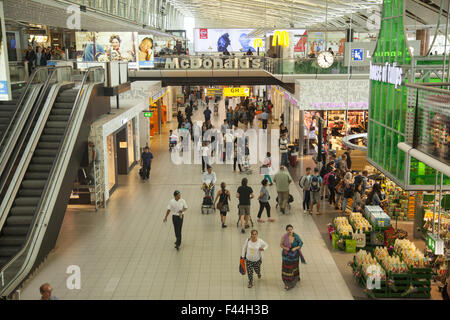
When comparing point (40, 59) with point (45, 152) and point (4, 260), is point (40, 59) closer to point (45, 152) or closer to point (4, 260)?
point (45, 152)

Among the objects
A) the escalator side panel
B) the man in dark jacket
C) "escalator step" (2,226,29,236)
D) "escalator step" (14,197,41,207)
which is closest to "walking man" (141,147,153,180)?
the escalator side panel

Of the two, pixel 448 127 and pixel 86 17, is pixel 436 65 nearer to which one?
pixel 448 127

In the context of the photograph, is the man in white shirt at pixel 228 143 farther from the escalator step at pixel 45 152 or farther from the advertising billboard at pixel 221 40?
the advertising billboard at pixel 221 40

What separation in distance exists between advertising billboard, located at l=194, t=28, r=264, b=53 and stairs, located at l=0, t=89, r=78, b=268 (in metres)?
33.8

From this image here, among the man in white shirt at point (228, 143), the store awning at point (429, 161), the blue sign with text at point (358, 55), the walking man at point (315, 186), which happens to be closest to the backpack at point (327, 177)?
the walking man at point (315, 186)

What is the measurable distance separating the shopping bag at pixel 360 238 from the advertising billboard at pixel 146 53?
19.6 metres

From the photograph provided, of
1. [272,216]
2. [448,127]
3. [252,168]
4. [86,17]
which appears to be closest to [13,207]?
[272,216]

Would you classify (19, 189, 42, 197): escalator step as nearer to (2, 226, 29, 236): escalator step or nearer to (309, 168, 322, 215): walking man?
(2, 226, 29, 236): escalator step

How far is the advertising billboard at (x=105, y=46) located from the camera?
2412 centimetres

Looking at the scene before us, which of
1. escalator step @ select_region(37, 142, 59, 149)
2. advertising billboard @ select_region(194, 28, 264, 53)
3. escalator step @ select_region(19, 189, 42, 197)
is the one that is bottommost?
escalator step @ select_region(19, 189, 42, 197)

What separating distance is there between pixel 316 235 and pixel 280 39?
11670mm

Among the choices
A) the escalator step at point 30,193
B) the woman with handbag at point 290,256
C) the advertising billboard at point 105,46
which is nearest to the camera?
the woman with handbag at point 290,256

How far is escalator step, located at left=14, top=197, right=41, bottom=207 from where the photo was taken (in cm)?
1177
